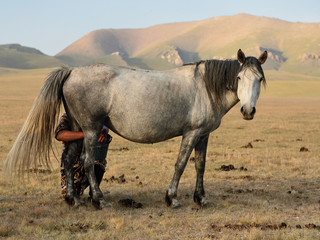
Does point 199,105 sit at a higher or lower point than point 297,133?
higher

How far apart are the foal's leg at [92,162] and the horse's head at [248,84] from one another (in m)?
2.79

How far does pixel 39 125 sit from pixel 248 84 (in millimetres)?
4046

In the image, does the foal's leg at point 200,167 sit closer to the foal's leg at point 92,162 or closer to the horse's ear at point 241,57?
A: the horse's ear at point 241,57

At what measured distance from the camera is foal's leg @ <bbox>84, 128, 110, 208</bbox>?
291 inches

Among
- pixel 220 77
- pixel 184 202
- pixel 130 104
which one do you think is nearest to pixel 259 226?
pixel 184 202

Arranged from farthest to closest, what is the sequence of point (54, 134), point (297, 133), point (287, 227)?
point (297, 133), point (54, 134), point (287, 227)

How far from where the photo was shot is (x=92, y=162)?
7508mm

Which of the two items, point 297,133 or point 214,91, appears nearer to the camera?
point 214,91

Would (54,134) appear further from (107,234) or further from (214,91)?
(214,91)

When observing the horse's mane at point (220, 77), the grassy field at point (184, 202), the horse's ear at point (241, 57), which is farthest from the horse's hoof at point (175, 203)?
the horse's ear at point (241, 57)

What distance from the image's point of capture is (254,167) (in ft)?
42.0

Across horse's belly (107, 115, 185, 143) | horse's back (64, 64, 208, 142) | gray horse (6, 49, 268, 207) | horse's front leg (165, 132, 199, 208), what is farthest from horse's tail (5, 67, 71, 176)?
horse's front leg (165, 132, 199, 208)

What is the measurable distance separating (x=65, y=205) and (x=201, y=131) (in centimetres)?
311

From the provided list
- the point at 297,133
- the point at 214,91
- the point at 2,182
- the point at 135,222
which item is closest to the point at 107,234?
the point at 135,222
